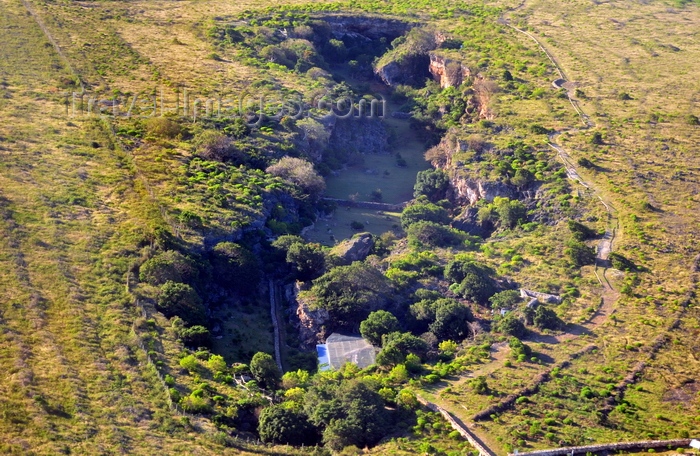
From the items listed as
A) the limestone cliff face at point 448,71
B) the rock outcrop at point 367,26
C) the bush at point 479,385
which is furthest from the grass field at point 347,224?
the rock outcrop at point 367,26

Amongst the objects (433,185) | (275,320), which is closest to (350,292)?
(275,320)

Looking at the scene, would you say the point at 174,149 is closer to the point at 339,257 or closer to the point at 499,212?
the point at 339,257

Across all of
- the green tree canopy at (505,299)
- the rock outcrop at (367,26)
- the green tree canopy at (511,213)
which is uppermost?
the rock outcrop at (367,26)

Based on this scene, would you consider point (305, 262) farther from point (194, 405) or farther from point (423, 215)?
point (194, 405)

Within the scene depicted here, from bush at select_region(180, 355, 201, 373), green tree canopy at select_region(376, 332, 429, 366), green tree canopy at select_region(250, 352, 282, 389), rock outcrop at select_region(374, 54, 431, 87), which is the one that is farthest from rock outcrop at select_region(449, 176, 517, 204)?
bush at select_region(180, 355, 201, 373)

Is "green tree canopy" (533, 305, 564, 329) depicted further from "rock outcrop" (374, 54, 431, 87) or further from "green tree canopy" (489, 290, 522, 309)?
"rock outcrop" (374, 54, 431, 87)

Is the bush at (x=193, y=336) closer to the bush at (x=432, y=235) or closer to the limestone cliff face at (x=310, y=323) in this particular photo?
the limestone cliff face at (x=310, y=323)
